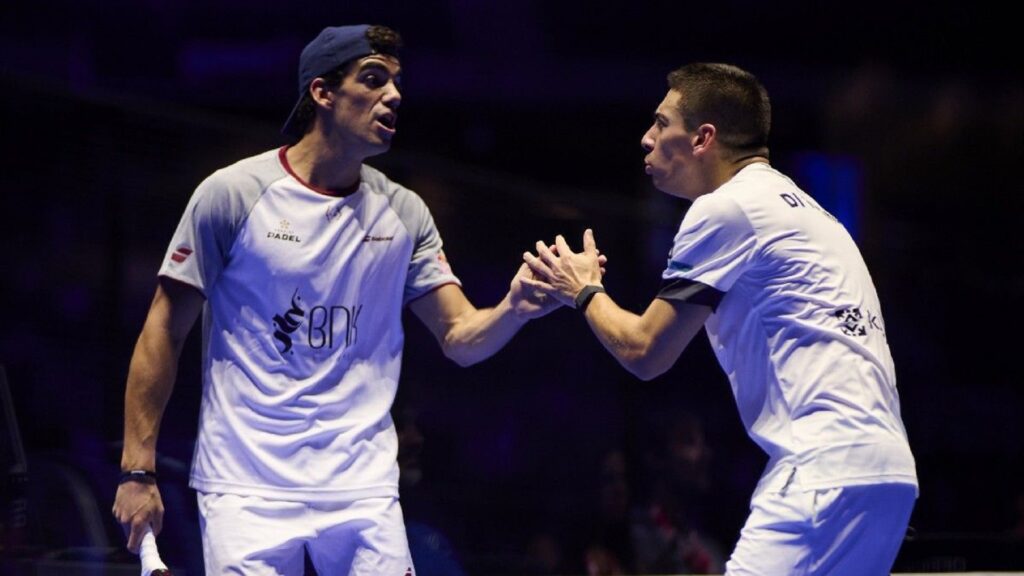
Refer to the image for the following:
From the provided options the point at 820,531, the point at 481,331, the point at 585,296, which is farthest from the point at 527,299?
the point at 820,531

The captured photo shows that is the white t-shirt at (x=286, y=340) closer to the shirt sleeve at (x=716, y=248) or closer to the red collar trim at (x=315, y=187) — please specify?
the red collar trim at (x=315, y=187)

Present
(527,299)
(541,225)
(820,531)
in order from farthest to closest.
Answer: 1. (541,225)
2. (527,299)
3. (820,531)

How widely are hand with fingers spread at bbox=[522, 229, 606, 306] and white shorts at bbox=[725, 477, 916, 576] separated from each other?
26.0 inches

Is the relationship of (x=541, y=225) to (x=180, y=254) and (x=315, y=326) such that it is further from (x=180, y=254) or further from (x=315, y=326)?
(x=180, y=254)

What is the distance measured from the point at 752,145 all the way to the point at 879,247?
4477mm

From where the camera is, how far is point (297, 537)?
311 cm

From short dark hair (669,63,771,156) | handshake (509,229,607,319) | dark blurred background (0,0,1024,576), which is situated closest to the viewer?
short dark hair (669,63,771,156)

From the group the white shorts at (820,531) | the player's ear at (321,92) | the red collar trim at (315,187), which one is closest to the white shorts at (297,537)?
the red collar trim at (315,187)

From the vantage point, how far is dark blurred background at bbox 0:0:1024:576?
4.91 meters

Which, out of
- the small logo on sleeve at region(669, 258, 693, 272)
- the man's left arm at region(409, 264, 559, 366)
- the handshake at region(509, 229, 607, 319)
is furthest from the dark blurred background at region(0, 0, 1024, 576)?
the small logo on sleeve at region(669, 258, 693, 272)

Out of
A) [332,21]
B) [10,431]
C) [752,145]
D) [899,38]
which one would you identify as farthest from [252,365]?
[899,38]

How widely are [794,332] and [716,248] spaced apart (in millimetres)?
214

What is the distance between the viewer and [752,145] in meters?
3.02

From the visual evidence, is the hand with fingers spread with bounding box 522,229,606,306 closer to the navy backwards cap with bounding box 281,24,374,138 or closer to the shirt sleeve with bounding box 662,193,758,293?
the shirt sleeve with bounding box 662,193,758,293
